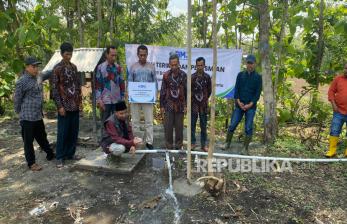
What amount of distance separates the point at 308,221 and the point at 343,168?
7.03ft

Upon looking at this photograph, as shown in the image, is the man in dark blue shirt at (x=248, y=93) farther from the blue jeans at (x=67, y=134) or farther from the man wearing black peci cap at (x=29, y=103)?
the man wearing black peci cap at (x=29, y=103)

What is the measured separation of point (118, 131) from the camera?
490cm

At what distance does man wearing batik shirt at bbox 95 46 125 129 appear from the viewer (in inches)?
221

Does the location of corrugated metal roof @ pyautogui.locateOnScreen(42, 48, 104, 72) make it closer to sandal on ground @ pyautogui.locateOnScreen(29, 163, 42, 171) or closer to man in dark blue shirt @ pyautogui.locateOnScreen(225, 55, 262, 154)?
sandal on ground @ pyautogui.locateOnScreen(29, 163, 42, 171)

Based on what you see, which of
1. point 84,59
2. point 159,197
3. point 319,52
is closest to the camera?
point 159,197

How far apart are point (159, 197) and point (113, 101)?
2.12 m

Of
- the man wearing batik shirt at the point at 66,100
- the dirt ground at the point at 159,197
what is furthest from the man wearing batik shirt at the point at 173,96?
the man wearing batik shirt at the point at 66,100

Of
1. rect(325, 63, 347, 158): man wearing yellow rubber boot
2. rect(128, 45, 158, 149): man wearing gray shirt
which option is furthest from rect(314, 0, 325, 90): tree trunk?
rect(128, 45, 158, 149): man wearing gray shirt

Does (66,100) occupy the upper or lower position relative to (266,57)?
lower

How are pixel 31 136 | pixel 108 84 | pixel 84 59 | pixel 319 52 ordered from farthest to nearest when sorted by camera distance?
pixel 319 52 < pixel 84 59 < pixel 108 84 < pixel 31 136

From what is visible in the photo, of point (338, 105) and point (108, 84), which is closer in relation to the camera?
point (108, 84)

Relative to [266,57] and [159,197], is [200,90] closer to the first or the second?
[266,57]

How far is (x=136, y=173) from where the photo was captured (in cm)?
512

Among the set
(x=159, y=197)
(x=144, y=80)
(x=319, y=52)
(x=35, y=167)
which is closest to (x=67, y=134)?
(x=35, y=167)
